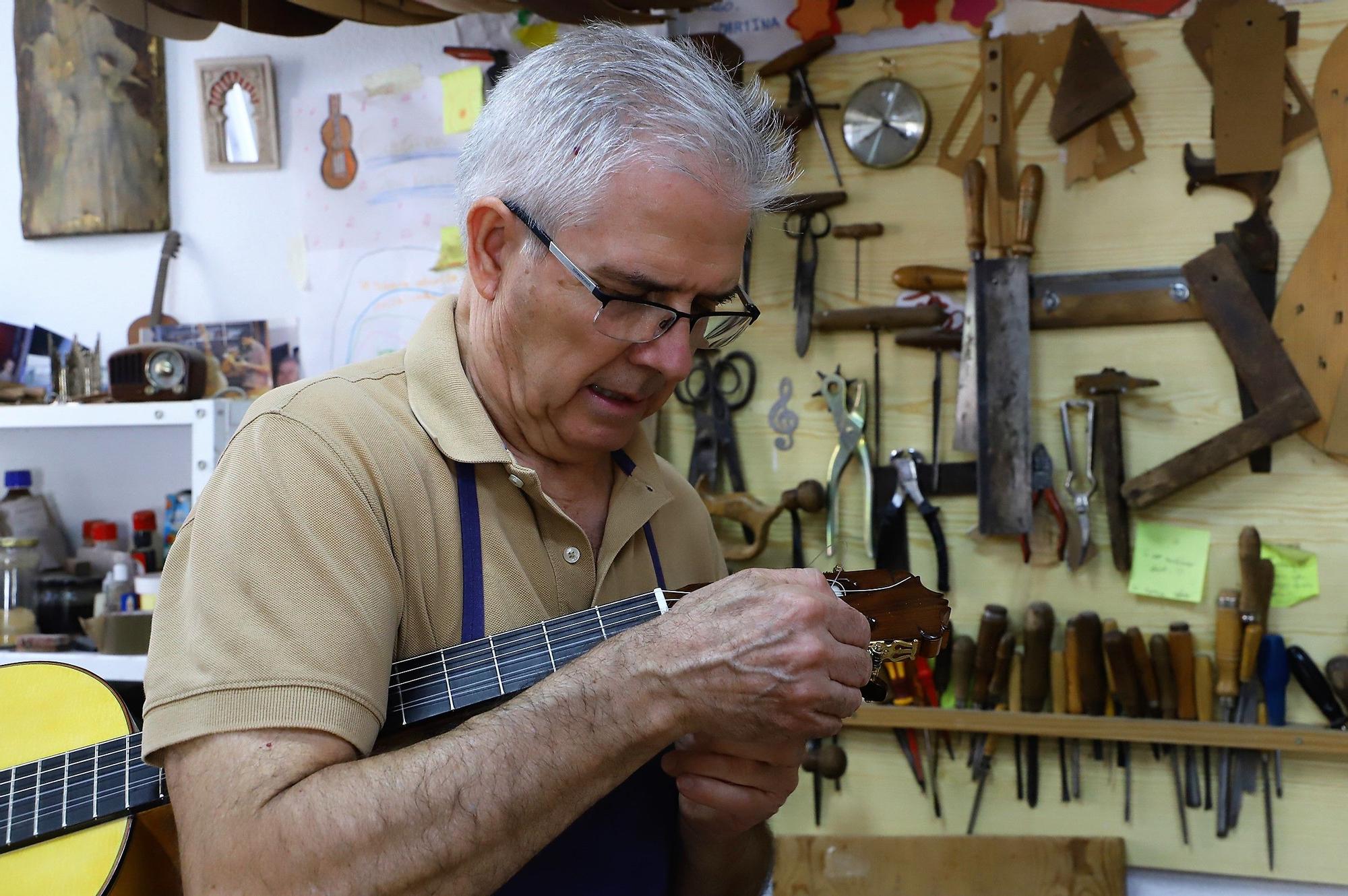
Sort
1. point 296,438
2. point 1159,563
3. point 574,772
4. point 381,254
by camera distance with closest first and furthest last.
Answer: point 574,772
point 296,438
point 1159,563
point 381,254

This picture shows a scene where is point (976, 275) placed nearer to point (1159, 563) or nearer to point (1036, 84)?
point (1036, 84)

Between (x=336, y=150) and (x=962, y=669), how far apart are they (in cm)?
192

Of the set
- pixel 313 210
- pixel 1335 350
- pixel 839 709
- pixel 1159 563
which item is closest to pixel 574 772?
pixel 839 709

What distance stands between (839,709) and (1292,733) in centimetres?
142

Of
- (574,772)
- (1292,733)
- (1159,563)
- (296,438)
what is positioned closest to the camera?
(574,772)

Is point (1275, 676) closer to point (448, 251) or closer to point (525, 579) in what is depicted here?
point (525, 579)

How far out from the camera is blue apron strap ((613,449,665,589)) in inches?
53.9

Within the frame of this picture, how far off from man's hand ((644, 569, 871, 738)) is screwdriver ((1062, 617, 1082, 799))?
4.17 ft

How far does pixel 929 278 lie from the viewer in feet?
7.25

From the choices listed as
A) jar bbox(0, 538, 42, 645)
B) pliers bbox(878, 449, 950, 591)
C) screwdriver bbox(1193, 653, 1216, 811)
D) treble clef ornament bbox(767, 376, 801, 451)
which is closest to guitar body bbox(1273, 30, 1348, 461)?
screwdriver bbox(1193, 653, 1216, 811)

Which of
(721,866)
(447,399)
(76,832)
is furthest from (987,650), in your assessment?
(76,832)

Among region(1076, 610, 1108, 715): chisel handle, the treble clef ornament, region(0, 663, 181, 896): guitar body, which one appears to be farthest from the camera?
the treble clef ornament

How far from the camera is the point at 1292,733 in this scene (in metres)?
1.99

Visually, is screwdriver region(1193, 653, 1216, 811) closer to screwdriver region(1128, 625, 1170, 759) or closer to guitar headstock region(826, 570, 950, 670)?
screwdriver region(1128, 625, 1170, 759)
